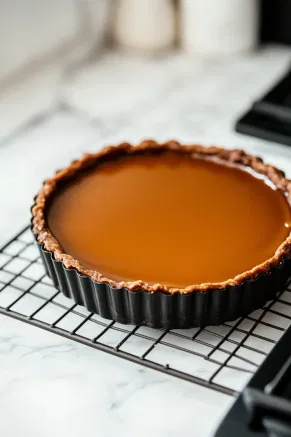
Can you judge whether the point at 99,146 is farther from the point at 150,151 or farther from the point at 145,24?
the point at 145,24

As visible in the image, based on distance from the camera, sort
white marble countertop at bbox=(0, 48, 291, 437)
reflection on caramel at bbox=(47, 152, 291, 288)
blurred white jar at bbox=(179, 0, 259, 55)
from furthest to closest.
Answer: blurred white jar at bbox=(179, 0, 259, 55)
reflection on caramel at bbox=(47, 152, 291, 288)
white marble countertop at bbox=(0, 48, 291, 437)

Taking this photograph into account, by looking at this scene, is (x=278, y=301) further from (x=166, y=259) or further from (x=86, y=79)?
(x=86, y=79)

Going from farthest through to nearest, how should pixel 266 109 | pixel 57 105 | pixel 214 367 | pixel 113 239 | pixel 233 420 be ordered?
pixel 57 105 < pixel 266 109 < pixel 113 239 < pixel 214 367 < pixel 233 420

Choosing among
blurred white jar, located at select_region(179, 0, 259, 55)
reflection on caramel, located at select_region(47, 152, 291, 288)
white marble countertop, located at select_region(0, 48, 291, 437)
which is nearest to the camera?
white marble countertop, located at select_region(0, 48, 291, 437)

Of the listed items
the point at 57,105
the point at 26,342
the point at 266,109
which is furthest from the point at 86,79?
the point at 26,342

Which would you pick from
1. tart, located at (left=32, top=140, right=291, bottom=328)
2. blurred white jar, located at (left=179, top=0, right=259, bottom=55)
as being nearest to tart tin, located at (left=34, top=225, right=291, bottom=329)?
tart, located at (left=32, top=140, right=291, bottom=328)

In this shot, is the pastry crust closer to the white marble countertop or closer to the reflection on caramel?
the reflection on caramel
